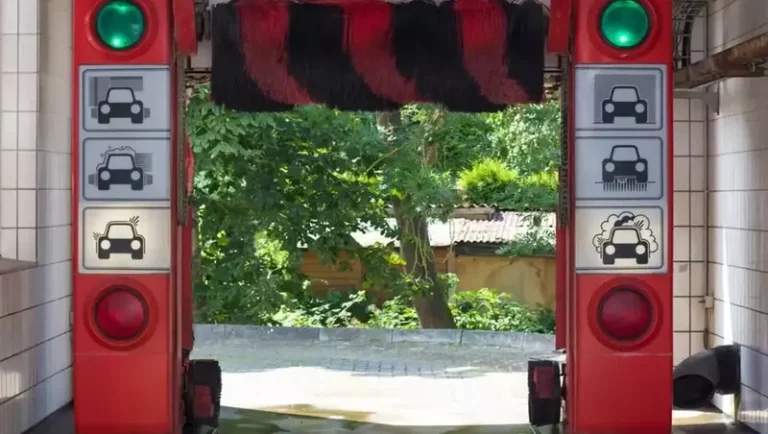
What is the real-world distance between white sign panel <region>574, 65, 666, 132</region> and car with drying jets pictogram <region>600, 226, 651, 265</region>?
366 millimetres

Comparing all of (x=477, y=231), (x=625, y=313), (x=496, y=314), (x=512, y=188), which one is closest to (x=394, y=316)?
(x=496, y=314)

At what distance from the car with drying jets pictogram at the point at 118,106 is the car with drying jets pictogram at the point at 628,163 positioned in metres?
1.69

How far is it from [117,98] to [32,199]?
292 centimetres

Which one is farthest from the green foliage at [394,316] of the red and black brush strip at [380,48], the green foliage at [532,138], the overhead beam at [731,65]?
the red and black brush strip at [380,48]

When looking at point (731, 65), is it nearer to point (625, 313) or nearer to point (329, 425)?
point (625, 313)

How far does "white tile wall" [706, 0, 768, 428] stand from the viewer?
6.52 metres

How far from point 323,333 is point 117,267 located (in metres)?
9.67

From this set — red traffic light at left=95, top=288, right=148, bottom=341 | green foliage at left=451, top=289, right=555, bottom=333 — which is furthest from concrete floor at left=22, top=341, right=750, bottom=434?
green foliage at left=451, top=289, right=555, bottom=333

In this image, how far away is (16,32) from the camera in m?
7.00

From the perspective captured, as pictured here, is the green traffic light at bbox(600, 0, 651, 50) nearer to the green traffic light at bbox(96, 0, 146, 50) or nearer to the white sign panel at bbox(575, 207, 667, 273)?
the white sign panel at bbox(575, 207, 667, 273)

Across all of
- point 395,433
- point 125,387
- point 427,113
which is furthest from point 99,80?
point 427,113

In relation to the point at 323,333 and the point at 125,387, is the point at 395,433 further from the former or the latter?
the point at 323,333

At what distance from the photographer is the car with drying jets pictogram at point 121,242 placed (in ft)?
13.7

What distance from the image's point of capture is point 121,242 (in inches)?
165
